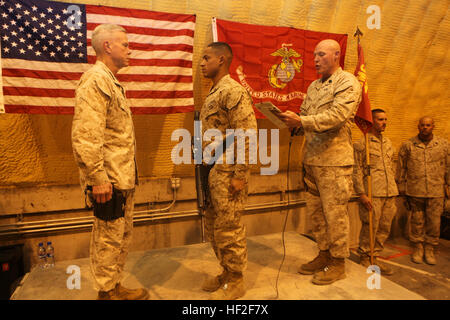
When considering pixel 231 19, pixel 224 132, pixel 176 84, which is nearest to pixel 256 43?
pixel 231 19

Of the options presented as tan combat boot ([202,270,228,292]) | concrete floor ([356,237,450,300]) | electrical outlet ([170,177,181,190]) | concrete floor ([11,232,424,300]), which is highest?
electrical outlet ([170,177,181,190])

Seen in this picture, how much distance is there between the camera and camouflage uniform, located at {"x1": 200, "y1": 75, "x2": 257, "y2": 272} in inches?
79.7

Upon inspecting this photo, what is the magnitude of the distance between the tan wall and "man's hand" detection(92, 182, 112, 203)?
1542 millimetres

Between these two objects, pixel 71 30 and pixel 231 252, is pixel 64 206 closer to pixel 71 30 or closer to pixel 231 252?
pixel 71 30

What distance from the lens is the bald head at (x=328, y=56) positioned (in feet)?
7.72

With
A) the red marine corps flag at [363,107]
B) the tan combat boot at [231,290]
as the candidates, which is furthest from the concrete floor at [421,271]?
the tan combat boot at [231,290]

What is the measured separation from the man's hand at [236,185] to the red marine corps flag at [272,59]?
4.98ft

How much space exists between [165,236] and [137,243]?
0.33m

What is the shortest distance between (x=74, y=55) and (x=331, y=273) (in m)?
2.99

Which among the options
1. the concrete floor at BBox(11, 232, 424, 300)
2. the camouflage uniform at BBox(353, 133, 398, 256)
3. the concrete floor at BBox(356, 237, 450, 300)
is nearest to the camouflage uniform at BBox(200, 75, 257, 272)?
the concrete floor at BBox(11, 232, 424, 300)

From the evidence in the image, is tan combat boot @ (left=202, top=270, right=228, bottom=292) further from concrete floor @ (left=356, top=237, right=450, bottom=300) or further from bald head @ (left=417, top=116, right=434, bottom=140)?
bald head @ (left=417, top=116, right=434, bottom=140)

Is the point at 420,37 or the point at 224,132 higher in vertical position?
the point at 420,37

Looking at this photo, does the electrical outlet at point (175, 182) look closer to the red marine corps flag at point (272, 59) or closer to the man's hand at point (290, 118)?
the red marine corps flag at point (272, 59)

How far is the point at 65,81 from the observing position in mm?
2635
